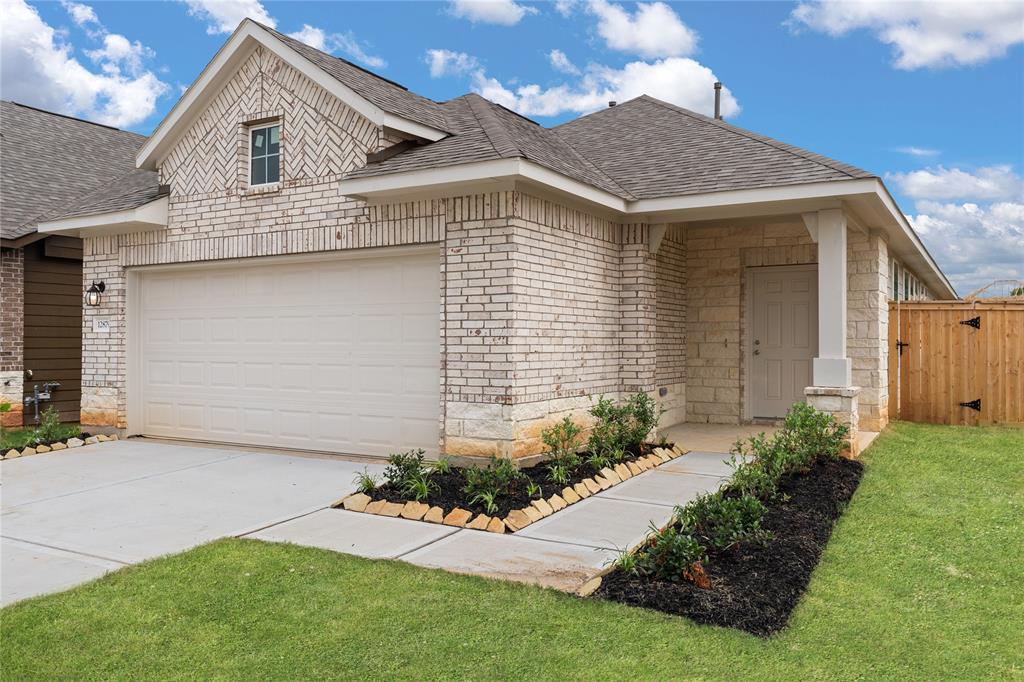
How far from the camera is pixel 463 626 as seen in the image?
3.81 metres

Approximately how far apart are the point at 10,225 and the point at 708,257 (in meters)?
10.8

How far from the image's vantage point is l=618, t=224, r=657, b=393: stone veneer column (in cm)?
955

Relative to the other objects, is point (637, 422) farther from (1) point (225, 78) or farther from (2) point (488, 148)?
(1) point (225, 78)

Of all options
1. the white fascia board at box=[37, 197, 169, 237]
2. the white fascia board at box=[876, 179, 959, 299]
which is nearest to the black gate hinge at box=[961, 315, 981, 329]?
the white fascia board at box=[876, 179, 959, 299]

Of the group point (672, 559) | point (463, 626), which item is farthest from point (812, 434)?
point (463, 626)

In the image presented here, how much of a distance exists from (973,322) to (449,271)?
8250 mm

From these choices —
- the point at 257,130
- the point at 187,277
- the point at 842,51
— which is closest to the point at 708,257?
the point at 842,51

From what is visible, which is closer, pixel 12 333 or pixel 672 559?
pixel 672 559

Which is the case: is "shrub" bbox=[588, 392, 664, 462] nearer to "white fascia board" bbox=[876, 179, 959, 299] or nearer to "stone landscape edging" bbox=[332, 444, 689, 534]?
"stone landscape edging" bbox=[332, 444, 689, 534]

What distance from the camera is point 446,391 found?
7984 mm

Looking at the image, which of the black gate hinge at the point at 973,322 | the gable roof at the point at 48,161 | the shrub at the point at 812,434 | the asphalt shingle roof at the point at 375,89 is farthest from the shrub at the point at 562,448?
the gable roof at the point at 48,161

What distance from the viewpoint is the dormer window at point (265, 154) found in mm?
9398

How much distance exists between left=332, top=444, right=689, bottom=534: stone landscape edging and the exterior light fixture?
6281 mm

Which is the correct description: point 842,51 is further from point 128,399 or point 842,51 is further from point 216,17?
point 128,399
